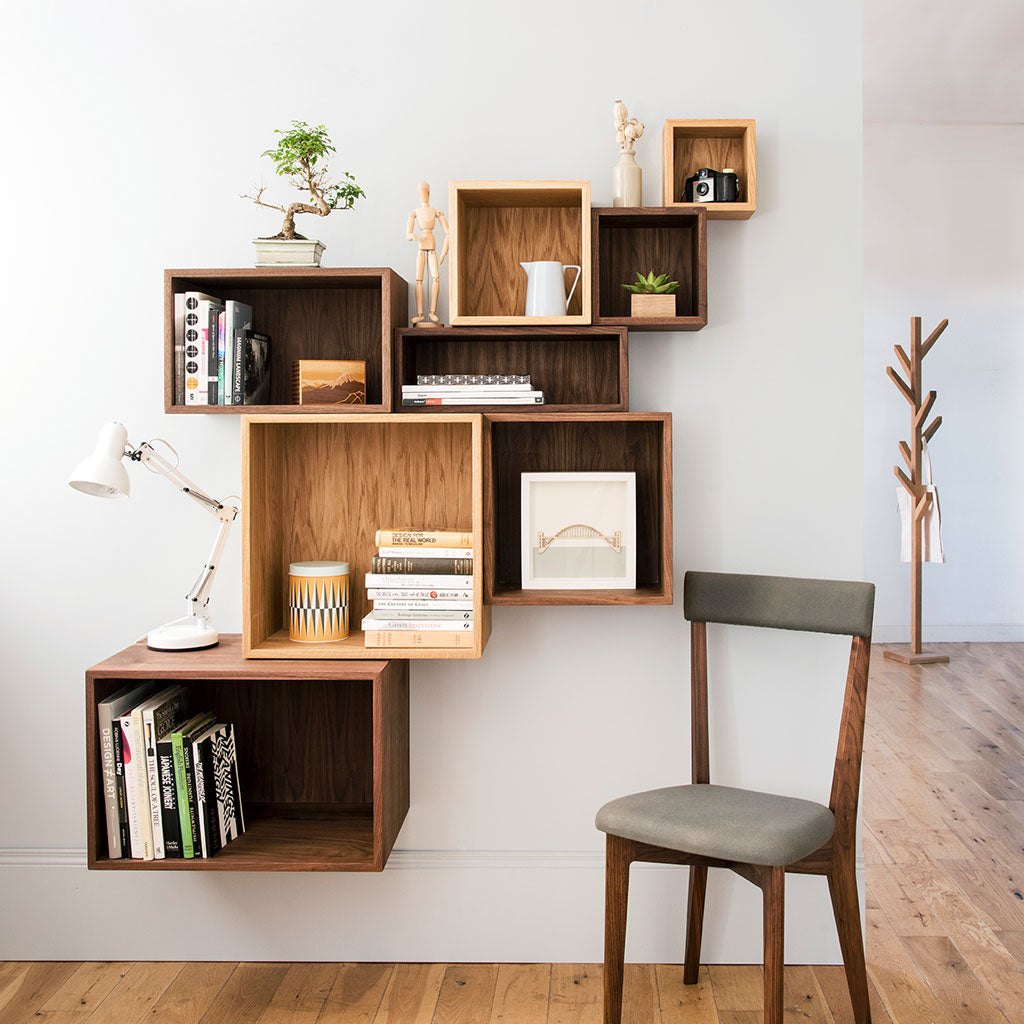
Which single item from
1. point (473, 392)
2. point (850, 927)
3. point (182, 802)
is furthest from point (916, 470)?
point (182, 802)

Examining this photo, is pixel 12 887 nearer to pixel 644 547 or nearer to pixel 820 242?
pixel 644 547

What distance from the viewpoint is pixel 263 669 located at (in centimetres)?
199

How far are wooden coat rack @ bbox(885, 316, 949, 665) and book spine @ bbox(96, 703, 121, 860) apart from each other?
437 cm

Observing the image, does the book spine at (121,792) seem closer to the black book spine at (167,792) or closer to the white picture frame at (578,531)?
the black book spine at (167,792)

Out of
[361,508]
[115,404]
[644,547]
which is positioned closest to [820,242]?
[644,547]

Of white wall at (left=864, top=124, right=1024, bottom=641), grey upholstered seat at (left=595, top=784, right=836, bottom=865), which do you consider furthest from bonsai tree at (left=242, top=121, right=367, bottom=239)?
white wall at (left=864, top=124, right=1024, bottom=641)

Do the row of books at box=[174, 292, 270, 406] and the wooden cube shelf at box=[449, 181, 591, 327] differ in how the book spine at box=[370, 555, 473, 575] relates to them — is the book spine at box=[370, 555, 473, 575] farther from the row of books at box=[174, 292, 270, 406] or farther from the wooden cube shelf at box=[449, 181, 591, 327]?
the wooden cube shelf at box=[449, 181, 591, 327]

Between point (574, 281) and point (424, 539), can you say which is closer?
point (424, 539)

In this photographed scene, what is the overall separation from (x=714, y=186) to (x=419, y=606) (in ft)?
3.74

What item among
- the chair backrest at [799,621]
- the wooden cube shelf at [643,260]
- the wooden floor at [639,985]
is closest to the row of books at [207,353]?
the wooden cube shelf at [643,260]

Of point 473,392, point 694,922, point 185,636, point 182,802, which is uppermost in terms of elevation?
point 473,392

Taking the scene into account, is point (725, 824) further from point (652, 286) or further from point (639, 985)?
point (652, 286)

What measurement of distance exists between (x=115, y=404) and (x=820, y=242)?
1.72 m

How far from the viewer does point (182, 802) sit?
201 centimetres
